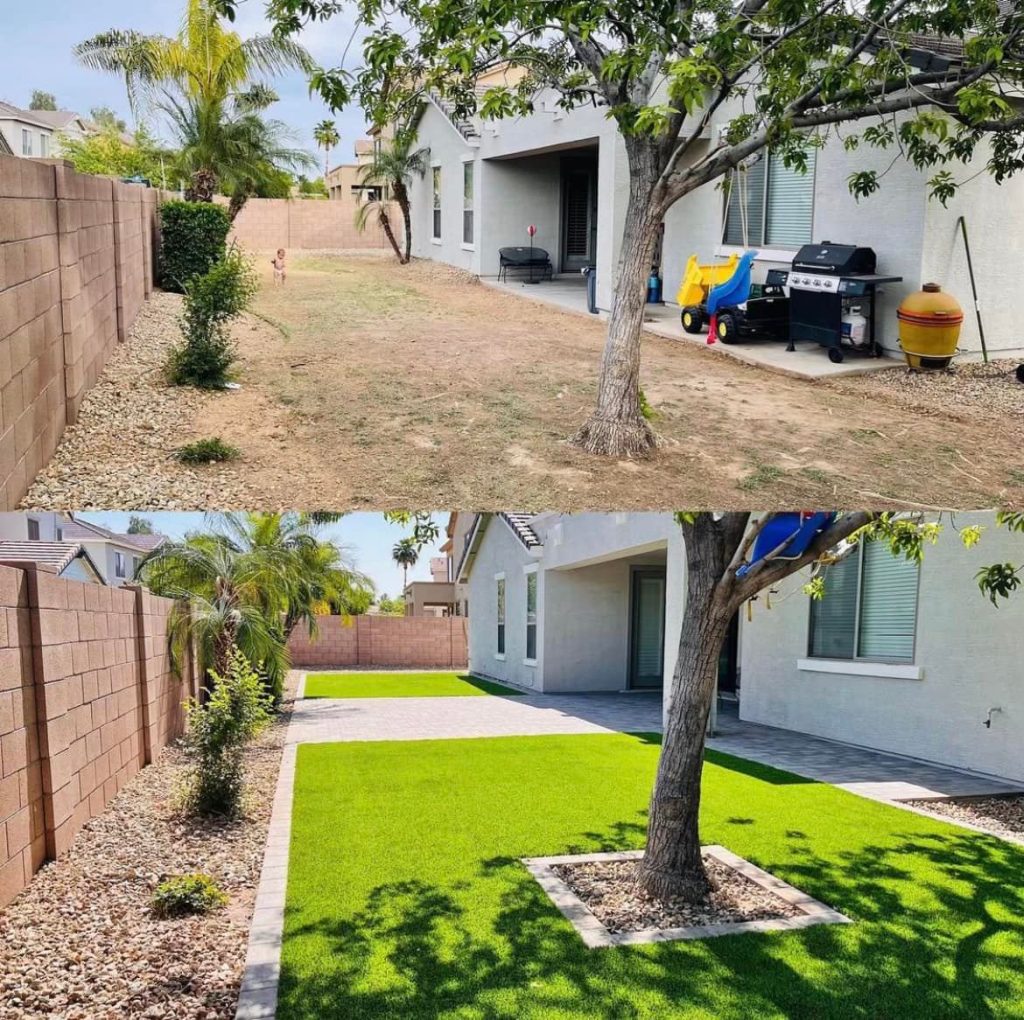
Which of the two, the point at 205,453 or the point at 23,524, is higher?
the point at 205,453

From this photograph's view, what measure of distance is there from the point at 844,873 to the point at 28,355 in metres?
6.43

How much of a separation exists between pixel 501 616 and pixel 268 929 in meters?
17.0

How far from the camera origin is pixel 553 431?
913cm

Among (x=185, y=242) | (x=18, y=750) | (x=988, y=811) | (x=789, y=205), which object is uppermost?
(x=789, y=205)

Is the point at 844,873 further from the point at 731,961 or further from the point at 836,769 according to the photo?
the point at 836,769

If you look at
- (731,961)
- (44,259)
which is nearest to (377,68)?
(44,259)

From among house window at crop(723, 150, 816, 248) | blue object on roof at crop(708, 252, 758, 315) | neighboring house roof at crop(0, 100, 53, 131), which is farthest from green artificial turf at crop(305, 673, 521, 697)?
neighboring house roof at crop(0, 100, 53, 131)

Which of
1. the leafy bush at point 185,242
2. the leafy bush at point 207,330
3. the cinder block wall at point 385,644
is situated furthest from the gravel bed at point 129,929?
the cinder block wall at point 385,644

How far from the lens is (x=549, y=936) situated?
18.1 ft

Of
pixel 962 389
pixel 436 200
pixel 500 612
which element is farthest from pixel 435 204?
pixel 962 389

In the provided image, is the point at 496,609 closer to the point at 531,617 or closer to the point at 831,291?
the point at 531,617

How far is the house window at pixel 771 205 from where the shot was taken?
45.9 feet

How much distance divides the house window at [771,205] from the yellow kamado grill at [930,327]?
8.67 feet

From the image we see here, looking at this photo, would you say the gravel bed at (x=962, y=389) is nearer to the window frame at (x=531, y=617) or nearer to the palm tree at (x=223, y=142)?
the window frame at (x=531, y=617)
